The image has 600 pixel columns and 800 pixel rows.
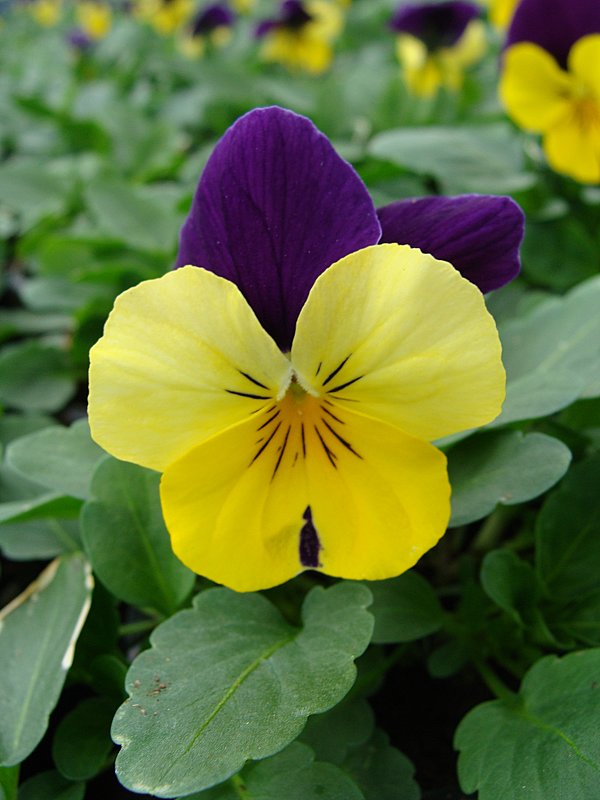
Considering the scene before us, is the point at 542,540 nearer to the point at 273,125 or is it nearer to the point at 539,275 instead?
the point at 273,125

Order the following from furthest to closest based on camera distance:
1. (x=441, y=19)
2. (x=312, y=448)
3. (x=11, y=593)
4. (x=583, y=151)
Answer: (x=441, y=19)
(x=583, y=151)
(x=11, y=593)
(x=312, y=448)

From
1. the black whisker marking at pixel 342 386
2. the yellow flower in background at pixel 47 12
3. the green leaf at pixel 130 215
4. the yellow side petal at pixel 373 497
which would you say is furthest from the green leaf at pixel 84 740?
the yellow flower in background at pixel 47 12

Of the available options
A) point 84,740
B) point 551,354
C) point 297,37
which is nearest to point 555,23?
point 551,354

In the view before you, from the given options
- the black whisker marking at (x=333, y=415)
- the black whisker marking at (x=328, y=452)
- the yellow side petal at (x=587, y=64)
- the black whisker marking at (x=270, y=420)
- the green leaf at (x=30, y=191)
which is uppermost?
the yellow side petal at (x=587, y=64)

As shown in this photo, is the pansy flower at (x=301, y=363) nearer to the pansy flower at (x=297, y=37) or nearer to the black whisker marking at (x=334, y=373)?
the black whisker marking at (x=334, y=373)

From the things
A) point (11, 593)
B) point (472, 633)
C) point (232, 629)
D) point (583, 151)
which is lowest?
point (11, 593)

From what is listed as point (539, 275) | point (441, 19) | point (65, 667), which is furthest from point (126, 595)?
point (441, 19)

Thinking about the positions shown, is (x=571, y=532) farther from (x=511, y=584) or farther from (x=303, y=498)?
(x=303, y=498)

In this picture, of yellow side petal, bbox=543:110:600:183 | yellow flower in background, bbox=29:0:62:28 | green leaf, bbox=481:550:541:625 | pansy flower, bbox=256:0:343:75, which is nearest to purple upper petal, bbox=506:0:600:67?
yellow side petal, bbox=543:110:600:183
